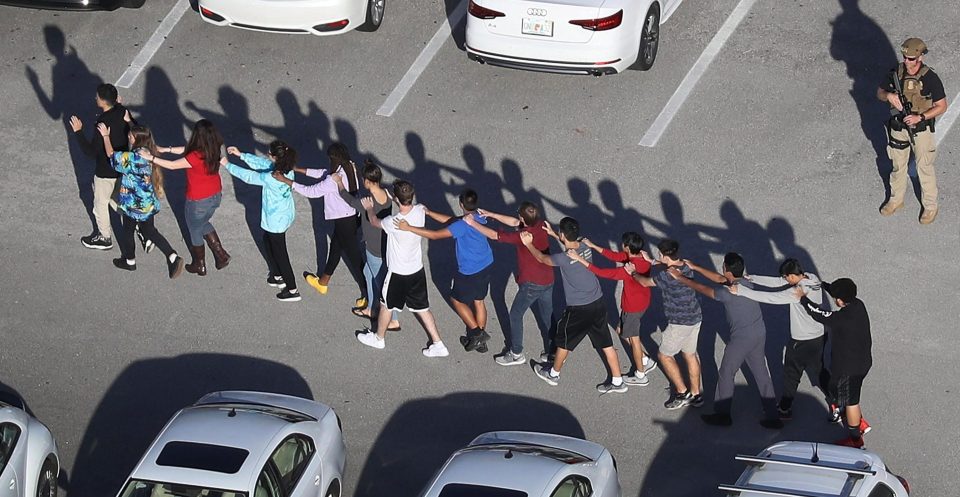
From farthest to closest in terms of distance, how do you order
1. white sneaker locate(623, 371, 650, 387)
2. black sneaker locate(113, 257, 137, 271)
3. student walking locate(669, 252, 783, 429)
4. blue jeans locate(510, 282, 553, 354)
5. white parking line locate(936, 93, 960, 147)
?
white parking line locate(936, 93, 960, 147)
black sneaker locate(113, 257, 137, 271)
white sneaker locate(623, 371, 650, 387)
blue jeans locate(510, 282, 553, 354)
student walking locate(669, 252, 783, 429)

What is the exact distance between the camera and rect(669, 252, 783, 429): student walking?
412 inches

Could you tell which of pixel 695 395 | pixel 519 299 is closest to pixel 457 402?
pixel 519 299

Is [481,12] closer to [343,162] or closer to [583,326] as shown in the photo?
[343,162]

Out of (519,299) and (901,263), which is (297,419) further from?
(901,263)

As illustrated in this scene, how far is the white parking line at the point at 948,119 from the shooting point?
1363 centimetres

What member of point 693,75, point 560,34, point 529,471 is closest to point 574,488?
point 529,471

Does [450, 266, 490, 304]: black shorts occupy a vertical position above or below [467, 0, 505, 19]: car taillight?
below

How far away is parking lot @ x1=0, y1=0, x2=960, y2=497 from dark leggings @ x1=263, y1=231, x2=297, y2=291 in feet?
1.11

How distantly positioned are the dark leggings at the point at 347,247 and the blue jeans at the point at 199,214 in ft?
3.81

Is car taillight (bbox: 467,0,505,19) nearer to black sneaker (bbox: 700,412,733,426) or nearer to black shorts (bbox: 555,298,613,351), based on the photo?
black shorts (bbox: 555,298,613,351)

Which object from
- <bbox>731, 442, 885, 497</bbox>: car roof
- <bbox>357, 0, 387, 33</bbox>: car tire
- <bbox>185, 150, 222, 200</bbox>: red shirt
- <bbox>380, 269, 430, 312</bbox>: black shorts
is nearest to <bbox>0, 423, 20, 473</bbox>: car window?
<bbox>185, 150, 222, 200</bbox>: red shirt

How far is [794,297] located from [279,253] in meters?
4.72

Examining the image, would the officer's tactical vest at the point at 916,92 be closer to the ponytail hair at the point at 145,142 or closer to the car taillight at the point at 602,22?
the car taillight at the point at 602,22

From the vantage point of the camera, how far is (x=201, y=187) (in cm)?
1225
